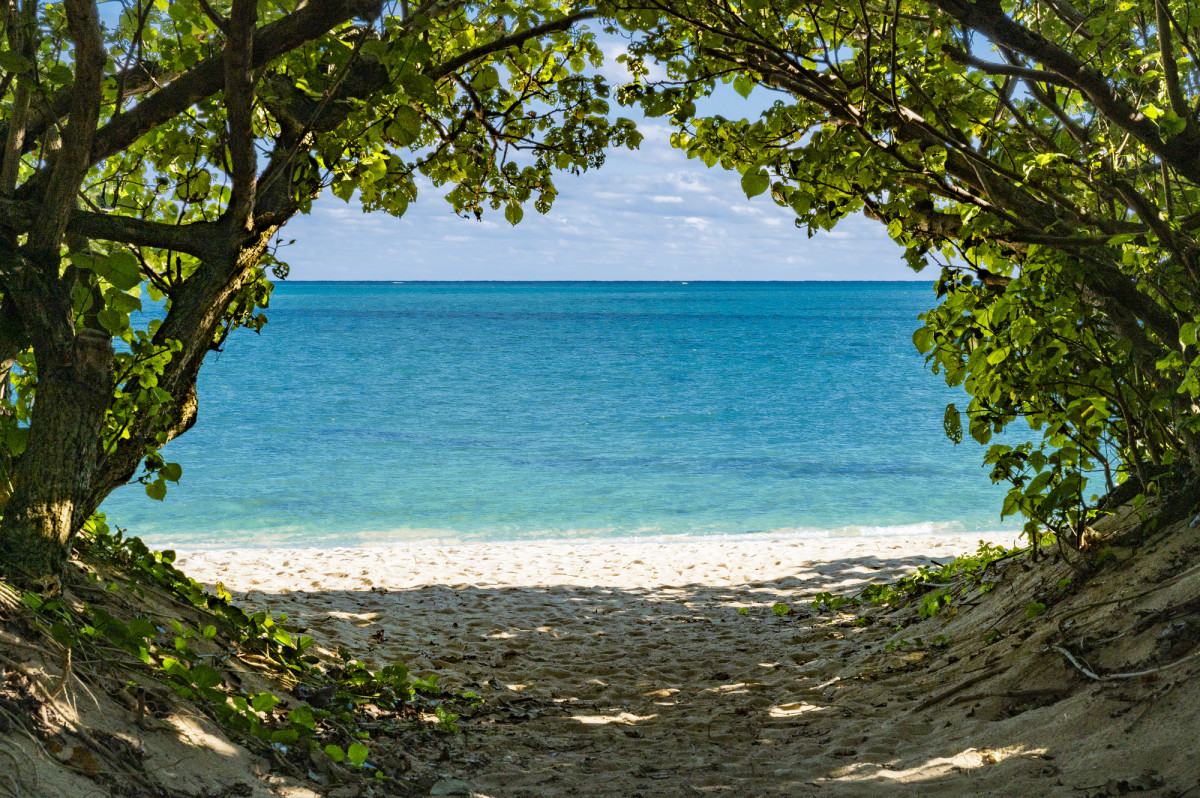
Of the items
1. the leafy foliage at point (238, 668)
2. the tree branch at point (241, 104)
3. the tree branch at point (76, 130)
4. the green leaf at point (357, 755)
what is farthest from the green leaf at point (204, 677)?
the tree branch at point (241, 104)

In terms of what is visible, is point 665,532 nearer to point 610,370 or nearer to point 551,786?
point 551,786

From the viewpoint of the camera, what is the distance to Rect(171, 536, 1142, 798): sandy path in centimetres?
333

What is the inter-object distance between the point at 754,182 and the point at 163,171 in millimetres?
3362

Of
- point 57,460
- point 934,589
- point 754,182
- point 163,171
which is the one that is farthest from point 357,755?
point 934,589

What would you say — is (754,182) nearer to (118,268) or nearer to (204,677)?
(118,268)

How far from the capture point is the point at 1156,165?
4832 millimetres

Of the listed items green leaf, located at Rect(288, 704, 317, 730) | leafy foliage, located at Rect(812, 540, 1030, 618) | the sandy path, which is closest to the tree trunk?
green leaf, located at Rect(288, 704, 317, 730)

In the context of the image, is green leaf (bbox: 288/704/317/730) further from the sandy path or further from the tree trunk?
the tree trunk

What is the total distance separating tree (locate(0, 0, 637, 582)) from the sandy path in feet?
6.17

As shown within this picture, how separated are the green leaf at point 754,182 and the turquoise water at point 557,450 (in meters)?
9.24

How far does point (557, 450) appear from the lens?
19219mm

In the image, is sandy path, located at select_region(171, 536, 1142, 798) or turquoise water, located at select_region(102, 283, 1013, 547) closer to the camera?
sandy path, located at select_region(171, 536, 1142, 798)

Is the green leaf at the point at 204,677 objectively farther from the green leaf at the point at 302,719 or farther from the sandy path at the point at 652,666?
the sandy path at the point at 652,666

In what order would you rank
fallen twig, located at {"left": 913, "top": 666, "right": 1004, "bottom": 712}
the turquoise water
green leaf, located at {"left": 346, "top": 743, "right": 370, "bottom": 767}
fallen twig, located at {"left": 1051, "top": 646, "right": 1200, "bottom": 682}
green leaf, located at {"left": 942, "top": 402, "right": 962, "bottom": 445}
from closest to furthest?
1. green leaf, located at {"left": 346, "top": 743, "right": 370, "bottom": 767}
2. fallen twig, located at {"left": 1051, "top": 646, "right": 1200, "bottom": 682}
3. green leaf, located at {"left": 942, "top": 402, "right": 962, "bottom": 445}
4. fallen twig, located at {"left": 913, "top": 666, "right": 1004, "bottom": 712}
5. the turquoise water
